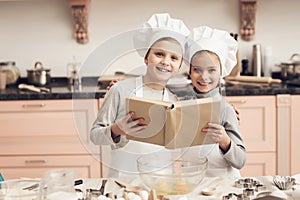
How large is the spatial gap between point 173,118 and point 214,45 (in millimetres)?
472

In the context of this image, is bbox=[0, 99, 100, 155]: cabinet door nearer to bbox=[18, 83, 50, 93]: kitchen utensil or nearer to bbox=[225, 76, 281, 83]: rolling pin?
bbox=[18, 83, 50, 93]: kitchen utensil

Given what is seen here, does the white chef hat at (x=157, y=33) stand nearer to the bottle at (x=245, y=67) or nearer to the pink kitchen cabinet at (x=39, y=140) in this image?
the pink kitchen cabinet at (x=39, y=140)

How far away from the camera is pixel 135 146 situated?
78.1 inches

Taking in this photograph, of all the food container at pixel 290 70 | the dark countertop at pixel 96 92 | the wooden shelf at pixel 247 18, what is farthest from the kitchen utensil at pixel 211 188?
the wooden shelf at pixel 247 18

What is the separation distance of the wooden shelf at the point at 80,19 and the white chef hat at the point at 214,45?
178cm

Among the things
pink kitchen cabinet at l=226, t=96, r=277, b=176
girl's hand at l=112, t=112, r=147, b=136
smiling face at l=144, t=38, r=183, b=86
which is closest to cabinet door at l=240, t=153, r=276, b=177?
pink kitchen cabinet at l=226, t=96, r=277, b=176

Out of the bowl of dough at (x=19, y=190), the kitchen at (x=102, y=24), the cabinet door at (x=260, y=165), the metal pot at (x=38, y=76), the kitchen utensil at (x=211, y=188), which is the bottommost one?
the cabinet door at (x=260, y=165)

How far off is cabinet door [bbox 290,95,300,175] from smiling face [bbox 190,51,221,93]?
143 cm

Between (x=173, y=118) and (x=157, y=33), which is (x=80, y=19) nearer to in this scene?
(x=157, y=33)

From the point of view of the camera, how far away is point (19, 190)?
175 centimetres

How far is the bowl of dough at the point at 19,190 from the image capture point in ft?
5.50

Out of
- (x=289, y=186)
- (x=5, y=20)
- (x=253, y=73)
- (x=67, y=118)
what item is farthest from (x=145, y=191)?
(x=5, y=20)

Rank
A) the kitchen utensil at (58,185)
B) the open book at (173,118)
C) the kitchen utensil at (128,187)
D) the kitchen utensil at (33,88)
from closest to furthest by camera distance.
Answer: the kitchen utensil at (58,185) → the open book at (173,118) → the kitchen utensil at (128,187) → the kitchen utensil at (33,88)

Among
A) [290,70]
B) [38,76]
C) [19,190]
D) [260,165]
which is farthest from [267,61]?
[19,190]
